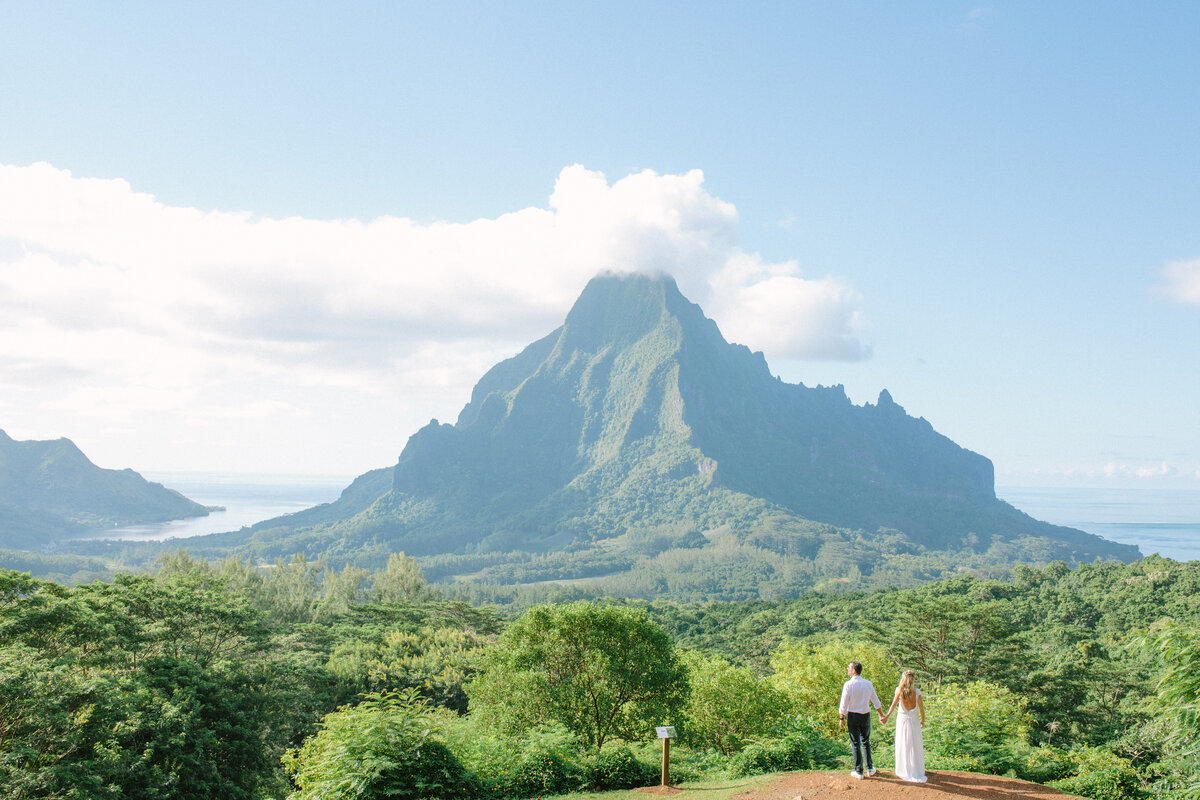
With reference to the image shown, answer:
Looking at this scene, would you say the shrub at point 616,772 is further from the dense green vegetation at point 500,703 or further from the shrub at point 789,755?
the shrub at point 789,755

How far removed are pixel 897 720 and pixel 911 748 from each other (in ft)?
1.77

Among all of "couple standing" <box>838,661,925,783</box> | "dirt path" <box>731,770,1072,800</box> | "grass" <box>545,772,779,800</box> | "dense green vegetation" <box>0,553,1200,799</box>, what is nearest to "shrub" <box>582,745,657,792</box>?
"dense green vegetation" <box>0,553,1200,799</box>

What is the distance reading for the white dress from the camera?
10672 mm

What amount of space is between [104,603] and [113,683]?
4262 mm

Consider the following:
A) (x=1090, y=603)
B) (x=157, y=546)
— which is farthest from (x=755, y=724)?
(x=157, y=546)

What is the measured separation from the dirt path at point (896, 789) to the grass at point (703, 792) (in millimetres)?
352

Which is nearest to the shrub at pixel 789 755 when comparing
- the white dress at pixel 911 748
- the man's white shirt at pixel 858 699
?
the white dress at pixel 911 748

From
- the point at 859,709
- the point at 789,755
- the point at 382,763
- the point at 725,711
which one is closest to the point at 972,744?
the point at 789,755

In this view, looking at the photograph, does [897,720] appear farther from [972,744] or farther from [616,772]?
[616,772]

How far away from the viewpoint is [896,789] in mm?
10375

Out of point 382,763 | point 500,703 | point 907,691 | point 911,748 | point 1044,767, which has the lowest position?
point 1044,767

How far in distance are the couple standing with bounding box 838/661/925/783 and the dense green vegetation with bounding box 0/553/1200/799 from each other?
218 centimetres

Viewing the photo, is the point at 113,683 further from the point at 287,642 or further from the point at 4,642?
the point at 287,642

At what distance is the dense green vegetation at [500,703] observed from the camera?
12094mm
